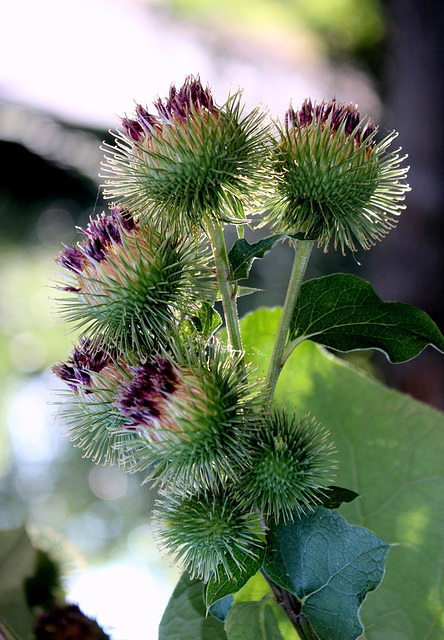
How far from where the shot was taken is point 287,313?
861 millimetres

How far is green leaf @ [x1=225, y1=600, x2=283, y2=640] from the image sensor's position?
77 centimetres

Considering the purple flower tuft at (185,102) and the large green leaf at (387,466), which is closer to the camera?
the purple flower tuft at (185,102)

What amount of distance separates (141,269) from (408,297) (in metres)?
2.19

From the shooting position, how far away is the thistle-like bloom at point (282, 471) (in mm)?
756

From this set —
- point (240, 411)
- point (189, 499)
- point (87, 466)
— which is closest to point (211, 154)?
point (240, 411)

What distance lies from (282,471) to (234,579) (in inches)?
5.3

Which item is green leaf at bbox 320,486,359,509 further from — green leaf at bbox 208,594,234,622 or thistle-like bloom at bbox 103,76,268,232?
thistle-like bloom at bbox 103,76,268,232

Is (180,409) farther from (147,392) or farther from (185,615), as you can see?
(185,615)

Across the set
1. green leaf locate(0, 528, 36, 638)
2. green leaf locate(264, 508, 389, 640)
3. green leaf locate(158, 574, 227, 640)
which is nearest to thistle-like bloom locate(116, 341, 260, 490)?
green leaf locate(264, 508, 389, 640)

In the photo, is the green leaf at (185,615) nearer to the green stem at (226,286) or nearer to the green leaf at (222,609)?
the green leaf at (222,609)

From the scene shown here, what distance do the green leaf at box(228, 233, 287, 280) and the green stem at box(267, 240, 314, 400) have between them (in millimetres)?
68

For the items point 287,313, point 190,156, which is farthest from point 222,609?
point 190,156

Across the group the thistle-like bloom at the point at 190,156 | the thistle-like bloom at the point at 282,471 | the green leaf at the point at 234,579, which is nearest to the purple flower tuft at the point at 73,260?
the thistle-like bloom at the point at 190,156

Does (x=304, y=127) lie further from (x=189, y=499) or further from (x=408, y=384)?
(x=408, y=384)
